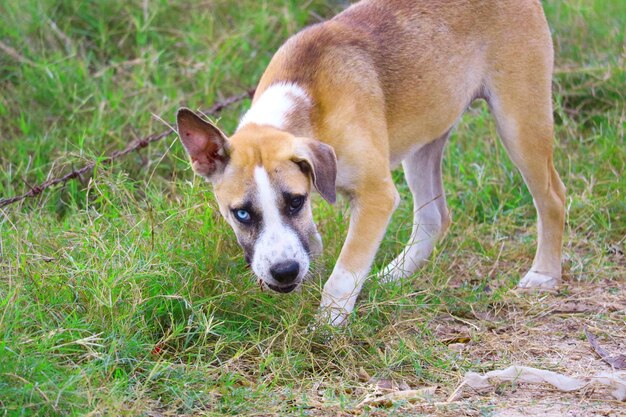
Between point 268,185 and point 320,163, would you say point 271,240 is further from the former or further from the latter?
point 320,163

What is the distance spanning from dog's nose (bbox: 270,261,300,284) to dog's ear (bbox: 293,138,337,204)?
1.11ft

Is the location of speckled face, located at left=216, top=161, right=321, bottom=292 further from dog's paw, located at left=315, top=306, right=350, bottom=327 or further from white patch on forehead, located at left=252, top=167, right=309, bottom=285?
dog's paw, located at left=315, top=306, right=350, bottom=327

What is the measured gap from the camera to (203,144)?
4605 mm

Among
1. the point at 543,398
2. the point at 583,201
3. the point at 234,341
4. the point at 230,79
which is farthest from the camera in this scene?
the point at 230,79

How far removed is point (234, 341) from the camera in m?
4.39

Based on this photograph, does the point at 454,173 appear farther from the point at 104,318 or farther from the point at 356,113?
the point at 104,318

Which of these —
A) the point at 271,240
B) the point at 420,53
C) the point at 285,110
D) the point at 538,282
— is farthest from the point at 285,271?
the point at 538,282

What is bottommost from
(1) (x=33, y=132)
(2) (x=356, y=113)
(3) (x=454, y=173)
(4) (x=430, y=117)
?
(3) (x=454, y=173)

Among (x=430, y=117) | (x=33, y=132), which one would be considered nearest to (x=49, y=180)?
(x=33, y=132)

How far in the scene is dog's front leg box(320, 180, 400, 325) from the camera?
4742 millimetres

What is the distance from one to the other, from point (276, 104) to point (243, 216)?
0.72 meters

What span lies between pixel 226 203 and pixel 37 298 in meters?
0.96

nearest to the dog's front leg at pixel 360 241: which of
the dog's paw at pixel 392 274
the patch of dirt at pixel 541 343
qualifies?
the dog's paw at pixel 392 274

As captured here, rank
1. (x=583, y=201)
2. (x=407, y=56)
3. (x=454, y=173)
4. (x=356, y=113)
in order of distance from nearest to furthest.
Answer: (x=356, y=113) → (x=407, y=56) → (x=583, y=201) → (x=454, y=173)
